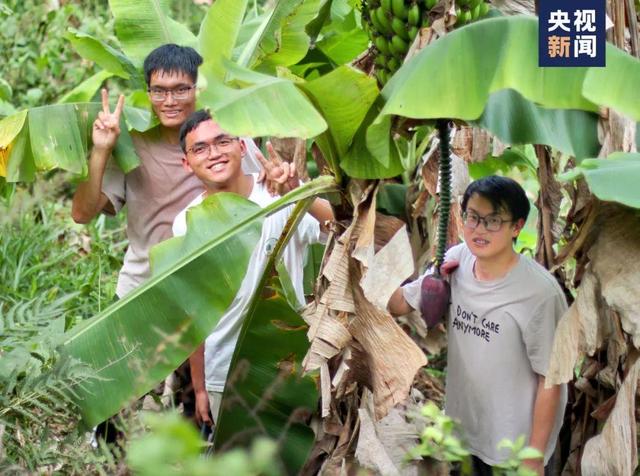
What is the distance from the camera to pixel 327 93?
325cm

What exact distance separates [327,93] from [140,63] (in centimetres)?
169

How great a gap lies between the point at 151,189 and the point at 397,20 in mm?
1176

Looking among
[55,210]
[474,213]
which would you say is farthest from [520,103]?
[55,210]

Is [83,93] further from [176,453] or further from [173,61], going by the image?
[176,453]

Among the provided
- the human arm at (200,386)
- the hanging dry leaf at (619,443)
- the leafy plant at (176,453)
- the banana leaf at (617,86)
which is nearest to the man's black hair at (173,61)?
the human arm at (200,386)

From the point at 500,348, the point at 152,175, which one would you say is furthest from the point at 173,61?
the point at 500,348

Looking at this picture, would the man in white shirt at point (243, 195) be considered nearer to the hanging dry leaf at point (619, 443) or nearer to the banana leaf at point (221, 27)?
the banana leaf at point (221, 27)

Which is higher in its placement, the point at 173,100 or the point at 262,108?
the point at 262,108

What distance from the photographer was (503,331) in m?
3.38

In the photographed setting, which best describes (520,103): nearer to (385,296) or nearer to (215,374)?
(385,296)

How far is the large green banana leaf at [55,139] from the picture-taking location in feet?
12.9

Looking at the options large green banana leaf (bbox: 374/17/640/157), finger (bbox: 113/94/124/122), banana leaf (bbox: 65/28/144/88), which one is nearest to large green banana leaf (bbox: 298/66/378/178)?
large green banana leaf (bbox: 374/17/640/157)

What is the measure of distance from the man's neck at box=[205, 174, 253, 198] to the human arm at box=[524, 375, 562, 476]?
1.20 m

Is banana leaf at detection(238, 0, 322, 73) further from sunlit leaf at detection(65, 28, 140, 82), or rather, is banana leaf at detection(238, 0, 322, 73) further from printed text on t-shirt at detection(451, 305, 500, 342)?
printed text on t-shirt at detection(451, 305, 500, 342)
